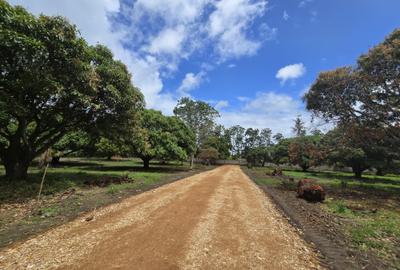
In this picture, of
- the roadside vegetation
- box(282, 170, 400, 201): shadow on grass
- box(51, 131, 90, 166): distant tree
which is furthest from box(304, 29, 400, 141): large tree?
box(51, 131, 90, 166): distant tree

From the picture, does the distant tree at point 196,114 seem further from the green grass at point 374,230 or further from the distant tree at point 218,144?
the green grass at point 374,230

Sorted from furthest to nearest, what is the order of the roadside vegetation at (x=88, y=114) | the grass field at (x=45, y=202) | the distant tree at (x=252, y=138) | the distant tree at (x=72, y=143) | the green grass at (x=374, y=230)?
the distant tree at (x=252, y=138) < the distant tree at (x=72, y=143) < the roadside vegetation at (x=88, y=114) < the grass field at (x=45, y=202) < the green grass at (x=374, y=230)

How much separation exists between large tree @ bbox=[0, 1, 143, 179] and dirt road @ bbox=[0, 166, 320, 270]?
20.4 feet

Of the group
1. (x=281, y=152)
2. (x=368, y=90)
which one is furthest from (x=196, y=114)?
(x=368, y=90)

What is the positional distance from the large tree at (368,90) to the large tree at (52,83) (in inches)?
496

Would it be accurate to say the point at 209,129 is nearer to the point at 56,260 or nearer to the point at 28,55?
the point at 28,55

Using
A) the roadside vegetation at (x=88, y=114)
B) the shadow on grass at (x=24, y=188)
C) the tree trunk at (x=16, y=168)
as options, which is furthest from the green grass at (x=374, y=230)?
the tree trunk at (x=16, y=168)

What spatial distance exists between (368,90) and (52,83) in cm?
1779

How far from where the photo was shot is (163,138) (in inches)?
1125

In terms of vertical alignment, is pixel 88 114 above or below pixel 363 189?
above

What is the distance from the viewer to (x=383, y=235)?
→ 7.69m

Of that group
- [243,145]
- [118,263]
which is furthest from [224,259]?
[243,145]

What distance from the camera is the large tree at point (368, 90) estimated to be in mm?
16531

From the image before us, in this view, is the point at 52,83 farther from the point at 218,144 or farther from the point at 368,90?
the point at 218,144
